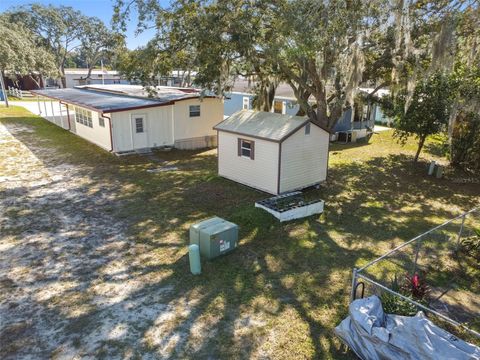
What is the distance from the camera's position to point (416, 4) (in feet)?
40.7

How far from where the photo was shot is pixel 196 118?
2102 centimetres

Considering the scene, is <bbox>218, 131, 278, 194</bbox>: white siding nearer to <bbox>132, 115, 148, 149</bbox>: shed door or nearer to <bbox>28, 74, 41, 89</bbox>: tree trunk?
<bbox>132, 115, 148, 149</bbox>: shed door

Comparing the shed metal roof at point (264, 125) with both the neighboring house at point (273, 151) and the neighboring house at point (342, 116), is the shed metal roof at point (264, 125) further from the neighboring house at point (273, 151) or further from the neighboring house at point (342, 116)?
the neighboring house at point (342, 116)

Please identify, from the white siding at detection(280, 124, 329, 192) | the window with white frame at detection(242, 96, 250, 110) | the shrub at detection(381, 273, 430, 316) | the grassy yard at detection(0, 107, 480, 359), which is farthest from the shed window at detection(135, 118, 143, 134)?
the shrub at detection(381, 273, 430, 316)

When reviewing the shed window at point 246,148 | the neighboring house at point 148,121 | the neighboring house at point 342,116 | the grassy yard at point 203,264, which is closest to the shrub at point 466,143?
the grassy yard at point 203,264

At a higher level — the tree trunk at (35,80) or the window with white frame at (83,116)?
the tree trunk at (35,80)

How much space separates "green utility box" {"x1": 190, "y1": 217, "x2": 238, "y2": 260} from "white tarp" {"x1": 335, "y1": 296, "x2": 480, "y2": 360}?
3.63 meters

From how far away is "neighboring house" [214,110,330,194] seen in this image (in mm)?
12938

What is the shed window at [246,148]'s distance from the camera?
13.6 meters

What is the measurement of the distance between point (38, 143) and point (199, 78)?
11.4m

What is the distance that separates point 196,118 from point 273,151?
367 inches

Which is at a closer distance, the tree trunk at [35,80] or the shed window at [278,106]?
the shed window at [278,106]

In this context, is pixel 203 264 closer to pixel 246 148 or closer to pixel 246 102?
pixel 246 148

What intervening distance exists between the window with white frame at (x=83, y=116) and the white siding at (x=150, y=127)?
345 centimetres
